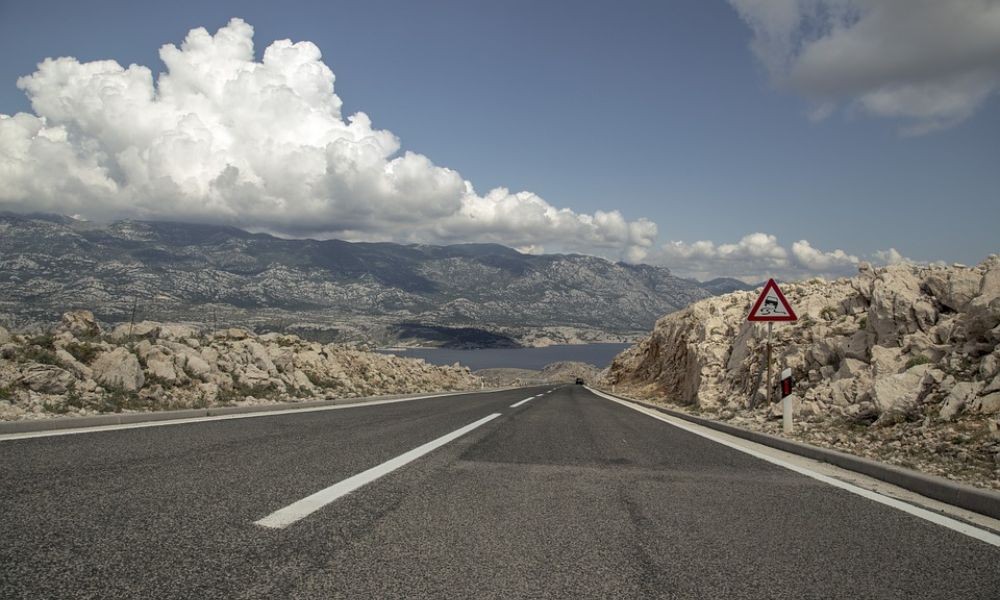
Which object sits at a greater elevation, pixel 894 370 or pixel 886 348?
pixel 886 348

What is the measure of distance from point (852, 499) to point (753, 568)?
2.91m

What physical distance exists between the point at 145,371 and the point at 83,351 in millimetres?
1321

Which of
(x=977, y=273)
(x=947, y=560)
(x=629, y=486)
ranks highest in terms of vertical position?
(x=977, y=273)

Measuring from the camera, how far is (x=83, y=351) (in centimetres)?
1283

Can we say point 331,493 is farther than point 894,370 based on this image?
No

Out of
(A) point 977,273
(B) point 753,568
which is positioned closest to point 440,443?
(B) point 753,568

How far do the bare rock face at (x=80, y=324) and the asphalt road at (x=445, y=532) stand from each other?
9.34m

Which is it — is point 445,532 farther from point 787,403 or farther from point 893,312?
point 893,312

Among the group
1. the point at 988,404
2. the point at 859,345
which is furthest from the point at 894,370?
the point at 988,404

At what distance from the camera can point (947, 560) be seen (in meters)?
3.76

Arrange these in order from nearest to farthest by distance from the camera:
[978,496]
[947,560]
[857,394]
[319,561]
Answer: [319,561] < [947,560] < [978,496] < [857,394]

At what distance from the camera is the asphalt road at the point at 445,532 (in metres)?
2.99

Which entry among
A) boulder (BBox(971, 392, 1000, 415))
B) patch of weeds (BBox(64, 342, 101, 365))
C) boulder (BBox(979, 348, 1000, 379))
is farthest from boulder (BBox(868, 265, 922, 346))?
patch of weeds (BBox(64, 342, 101, 365))

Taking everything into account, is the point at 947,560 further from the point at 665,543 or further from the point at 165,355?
the point at 165,355
